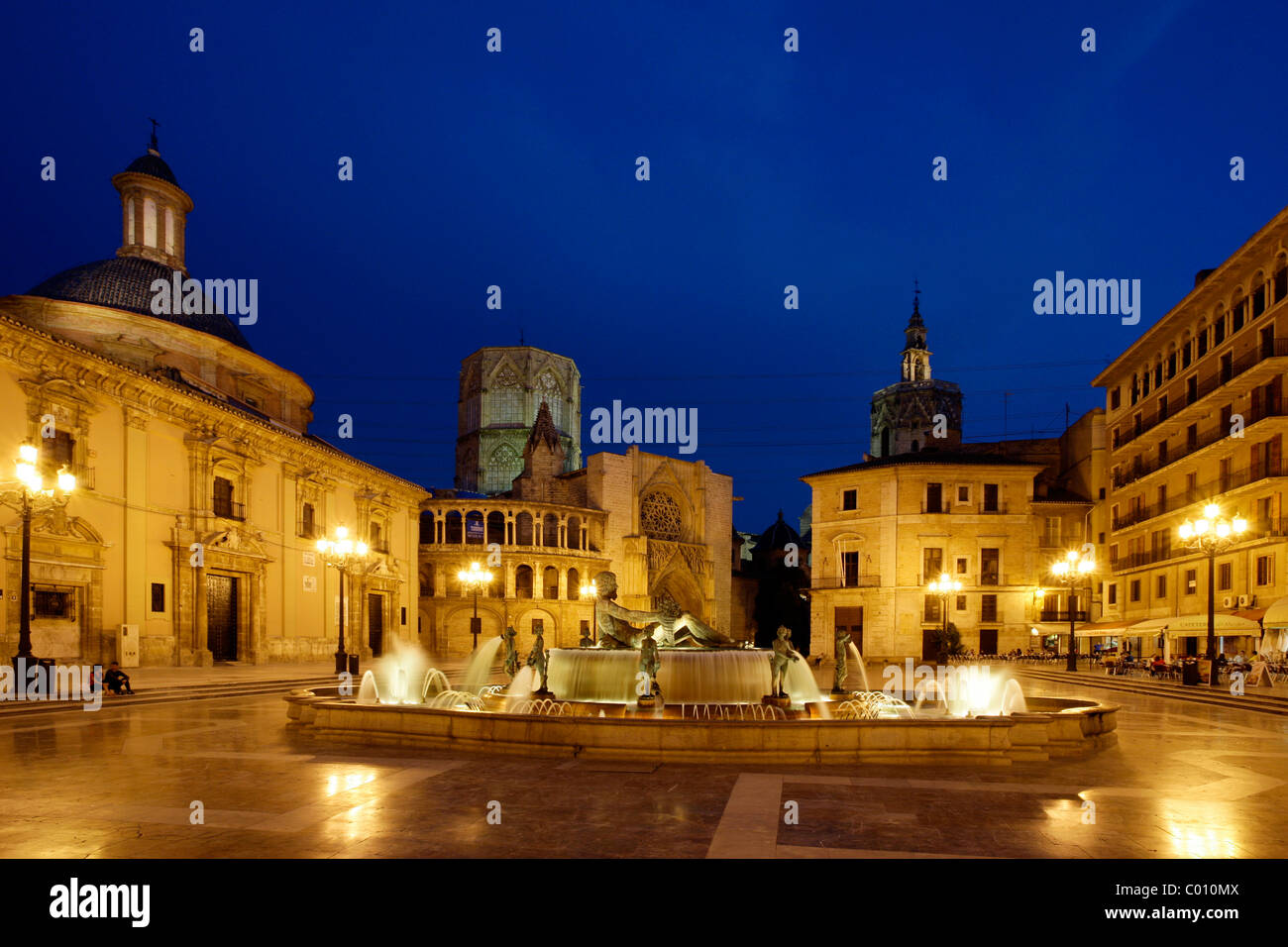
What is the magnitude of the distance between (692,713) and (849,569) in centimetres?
3586

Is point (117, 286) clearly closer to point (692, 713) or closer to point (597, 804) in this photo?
point (692, 713)

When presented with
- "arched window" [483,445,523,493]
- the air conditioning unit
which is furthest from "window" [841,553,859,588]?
the air conditioning unit

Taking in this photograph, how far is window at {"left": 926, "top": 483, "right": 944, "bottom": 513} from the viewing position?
45.1 m

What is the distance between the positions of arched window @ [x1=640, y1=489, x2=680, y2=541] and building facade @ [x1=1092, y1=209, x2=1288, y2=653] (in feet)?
89.7

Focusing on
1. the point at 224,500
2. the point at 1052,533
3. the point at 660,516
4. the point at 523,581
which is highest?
the point at 224,500

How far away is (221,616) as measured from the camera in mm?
30234

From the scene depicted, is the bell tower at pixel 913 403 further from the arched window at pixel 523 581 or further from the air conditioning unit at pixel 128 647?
the air conditioning unit at pixel 128 647

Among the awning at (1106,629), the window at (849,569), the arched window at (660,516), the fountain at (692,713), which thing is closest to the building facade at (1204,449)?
the awning at (1106,629)

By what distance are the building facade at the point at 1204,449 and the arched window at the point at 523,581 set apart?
31.2 meters

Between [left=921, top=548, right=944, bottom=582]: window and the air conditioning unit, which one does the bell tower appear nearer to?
[left=921, top=548, right=944, bottom=582]: window

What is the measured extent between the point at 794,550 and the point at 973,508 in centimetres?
2369

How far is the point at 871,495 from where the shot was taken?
152ft

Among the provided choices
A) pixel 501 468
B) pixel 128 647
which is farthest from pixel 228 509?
pixel 501 468
